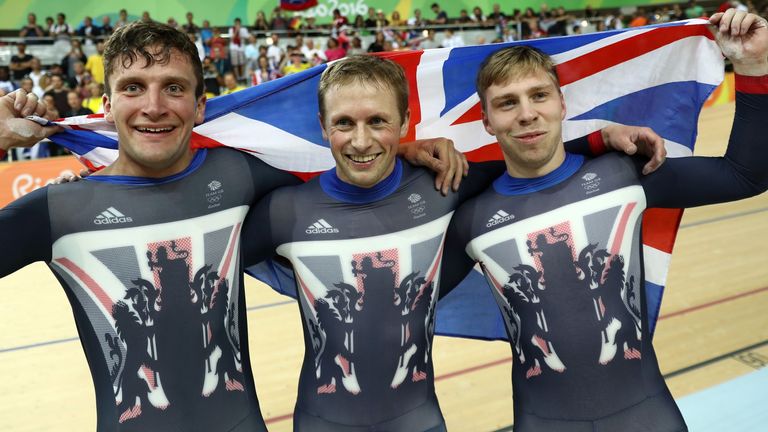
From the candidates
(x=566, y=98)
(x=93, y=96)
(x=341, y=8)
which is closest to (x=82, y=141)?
(x=566, y=98)

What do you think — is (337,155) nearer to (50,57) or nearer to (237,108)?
(237,108)

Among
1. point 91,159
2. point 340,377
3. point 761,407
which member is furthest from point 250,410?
point 761,407

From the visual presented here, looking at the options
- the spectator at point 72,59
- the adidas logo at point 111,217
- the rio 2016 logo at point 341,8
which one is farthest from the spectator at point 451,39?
the adidas logo at point 111,217

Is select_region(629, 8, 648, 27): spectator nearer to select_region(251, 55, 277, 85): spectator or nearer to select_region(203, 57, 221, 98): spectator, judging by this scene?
select_region(251, 55, 277, 85): spectator

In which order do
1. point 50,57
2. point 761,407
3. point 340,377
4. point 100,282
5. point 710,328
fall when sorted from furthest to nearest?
point 50,57, point 710,328, point 761,407, point 340,377, point 100,282

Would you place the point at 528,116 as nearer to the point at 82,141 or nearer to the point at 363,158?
the point at 363,158

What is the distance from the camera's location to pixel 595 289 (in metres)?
2.38

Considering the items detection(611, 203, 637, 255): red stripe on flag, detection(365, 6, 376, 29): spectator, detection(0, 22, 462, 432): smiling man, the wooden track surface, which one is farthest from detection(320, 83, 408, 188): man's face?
detection(365, 6, 376, 29): spectator

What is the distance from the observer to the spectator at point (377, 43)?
16.2 meters

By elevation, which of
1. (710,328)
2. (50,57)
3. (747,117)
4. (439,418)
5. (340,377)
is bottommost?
(710,328)

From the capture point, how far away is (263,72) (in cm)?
1436

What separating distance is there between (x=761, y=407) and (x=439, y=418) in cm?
249

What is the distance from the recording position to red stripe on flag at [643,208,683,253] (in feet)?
9.51

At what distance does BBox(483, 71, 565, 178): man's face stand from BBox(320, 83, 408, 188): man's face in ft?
1.28
